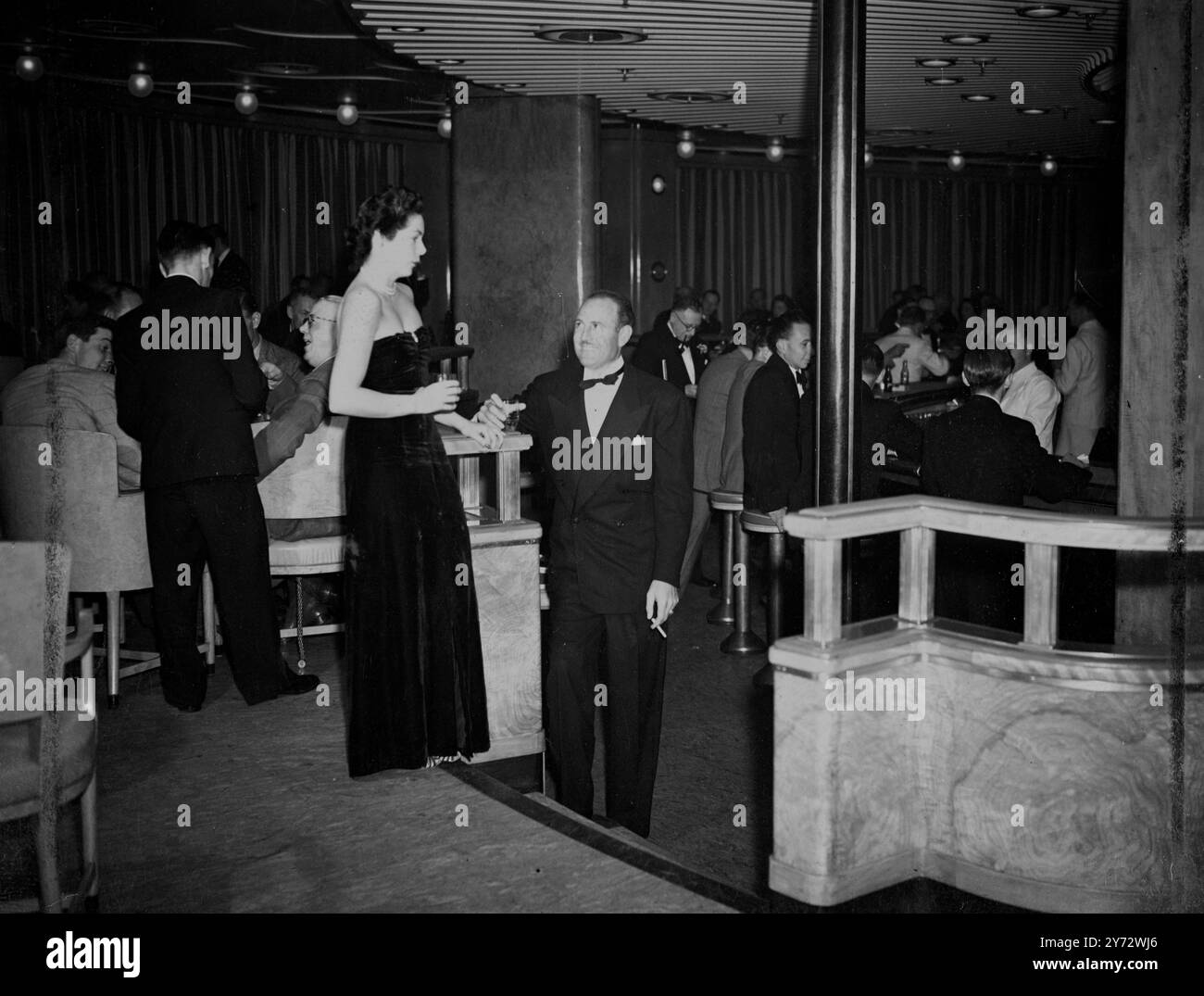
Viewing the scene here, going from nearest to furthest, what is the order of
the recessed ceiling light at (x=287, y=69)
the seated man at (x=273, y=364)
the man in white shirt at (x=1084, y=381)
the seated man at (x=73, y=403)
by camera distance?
the seated man at (x=73, y=403), the seated man at (x=273, y=364), the man in white shirt at (x=1084, y=381), the recessed ceiling light at (x=287, y=69)

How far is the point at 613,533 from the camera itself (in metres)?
3.89

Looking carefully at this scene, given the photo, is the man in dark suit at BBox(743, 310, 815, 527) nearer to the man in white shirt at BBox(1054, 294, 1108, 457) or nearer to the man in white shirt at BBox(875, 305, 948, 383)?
the man in white shirt at BBox(1054, 294, 1108, 457)

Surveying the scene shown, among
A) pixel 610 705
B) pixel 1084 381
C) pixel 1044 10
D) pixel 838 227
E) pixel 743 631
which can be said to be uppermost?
pixel 1044 10

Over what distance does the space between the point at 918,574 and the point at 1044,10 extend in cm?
442

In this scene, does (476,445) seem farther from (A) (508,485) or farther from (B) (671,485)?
(B) (671,485)

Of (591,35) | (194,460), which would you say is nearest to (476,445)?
(194,460)

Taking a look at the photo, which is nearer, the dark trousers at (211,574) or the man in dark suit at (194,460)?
the man in dark suit at (194,460)

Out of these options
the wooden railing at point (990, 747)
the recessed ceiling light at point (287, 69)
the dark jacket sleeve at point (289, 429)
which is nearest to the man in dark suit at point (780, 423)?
the dark jacket sleeve at point (289, 429)

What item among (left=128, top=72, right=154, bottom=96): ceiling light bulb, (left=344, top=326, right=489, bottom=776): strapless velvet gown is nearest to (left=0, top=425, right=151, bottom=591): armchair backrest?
(left=344, top=326, right=489, bottom=776): strapless velvet gown

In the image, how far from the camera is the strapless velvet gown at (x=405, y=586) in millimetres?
3588

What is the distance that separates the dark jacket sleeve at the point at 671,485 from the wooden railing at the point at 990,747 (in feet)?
2.53

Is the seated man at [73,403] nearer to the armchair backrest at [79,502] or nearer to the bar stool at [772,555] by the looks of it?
the armchair backrest at [79,502]

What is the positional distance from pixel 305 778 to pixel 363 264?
1.48 meters

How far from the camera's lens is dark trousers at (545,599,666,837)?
3941 millimetres
